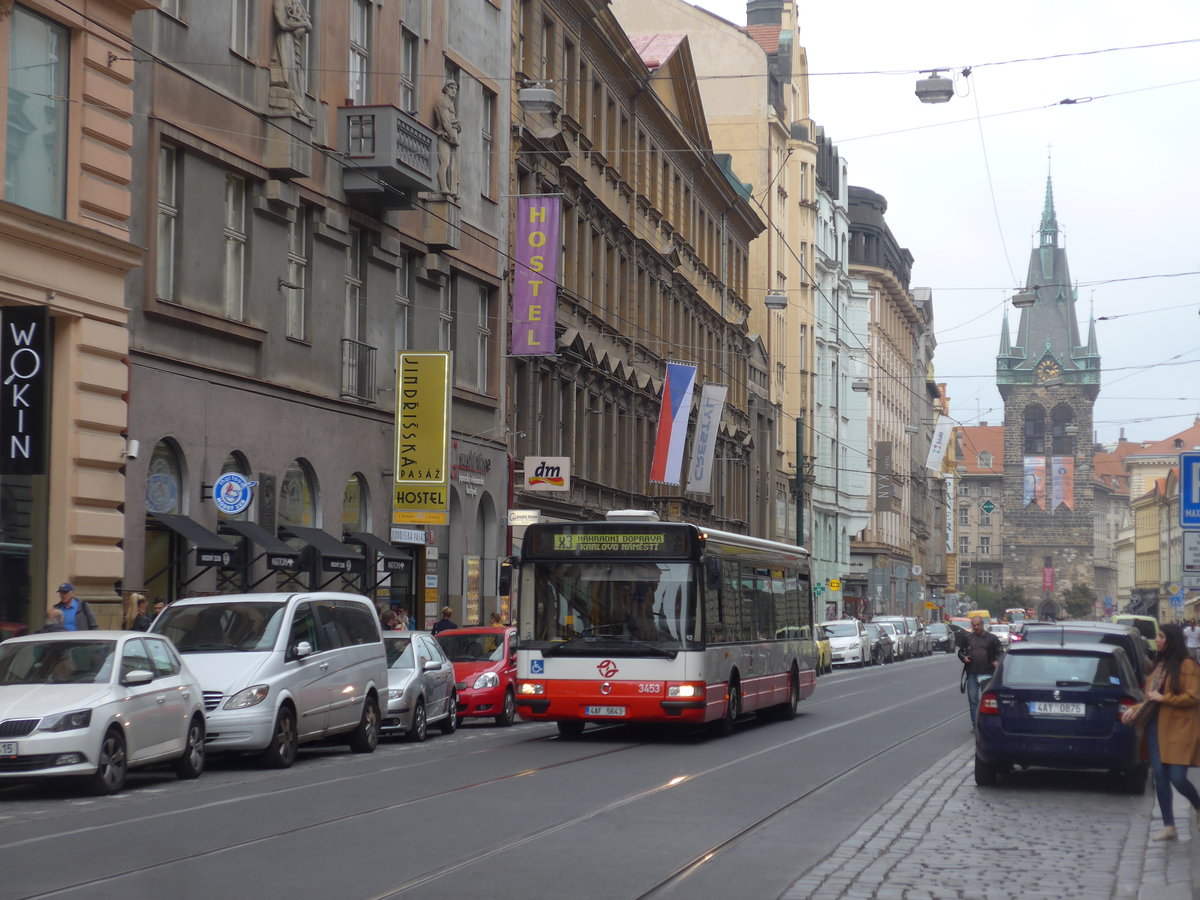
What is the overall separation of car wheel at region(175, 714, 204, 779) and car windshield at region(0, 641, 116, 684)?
1.21 meters

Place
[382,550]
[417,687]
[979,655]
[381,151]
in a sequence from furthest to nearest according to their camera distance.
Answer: [382,550]
[381,151]
[979,655]
[417,687]

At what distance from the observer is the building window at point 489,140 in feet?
128

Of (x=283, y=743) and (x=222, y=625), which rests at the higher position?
(x=222, y=625)

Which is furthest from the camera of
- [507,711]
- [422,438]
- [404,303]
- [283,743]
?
[404,303]

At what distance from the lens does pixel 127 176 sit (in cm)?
2411

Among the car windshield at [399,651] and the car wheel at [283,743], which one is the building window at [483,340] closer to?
the car windshield at [399,651]

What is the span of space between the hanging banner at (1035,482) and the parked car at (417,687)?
17105 cm

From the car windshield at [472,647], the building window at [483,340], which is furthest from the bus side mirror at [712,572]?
the building window at [483,340]

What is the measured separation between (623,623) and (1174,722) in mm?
10249

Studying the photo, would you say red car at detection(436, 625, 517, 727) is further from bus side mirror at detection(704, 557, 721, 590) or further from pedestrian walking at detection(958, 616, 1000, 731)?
pedestrian walking at detection(958, 616, 1000, 731)

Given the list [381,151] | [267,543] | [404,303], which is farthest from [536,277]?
[267,543]

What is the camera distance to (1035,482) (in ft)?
623

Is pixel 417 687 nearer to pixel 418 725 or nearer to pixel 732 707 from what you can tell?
pixel 418 725

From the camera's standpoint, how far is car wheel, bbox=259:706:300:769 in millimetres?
18188
